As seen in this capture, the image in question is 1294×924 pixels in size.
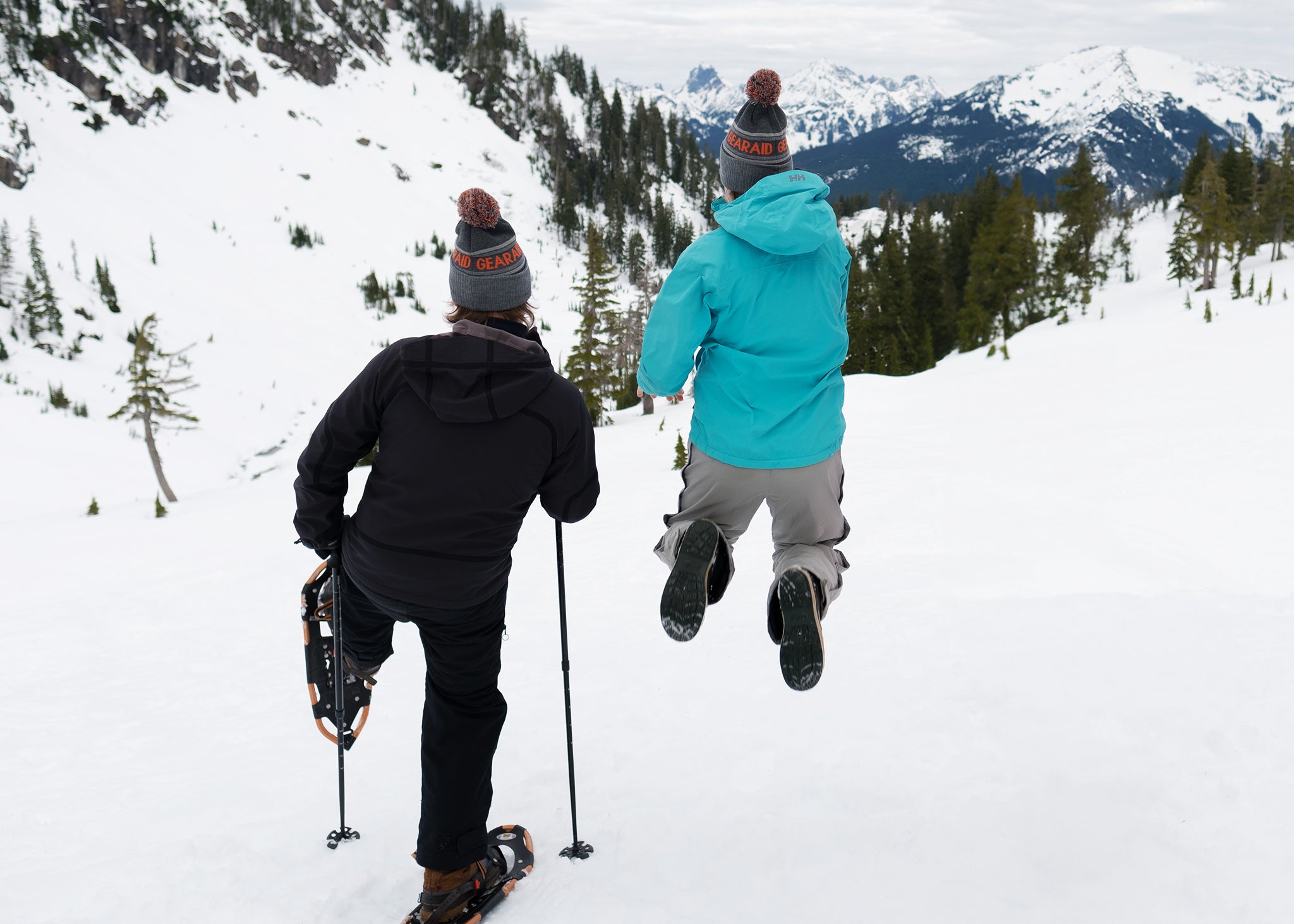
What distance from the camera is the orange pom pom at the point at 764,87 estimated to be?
→ 3.24 meters

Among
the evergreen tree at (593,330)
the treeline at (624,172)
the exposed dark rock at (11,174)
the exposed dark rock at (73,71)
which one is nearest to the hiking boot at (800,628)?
the evergreen tree at (593,330)

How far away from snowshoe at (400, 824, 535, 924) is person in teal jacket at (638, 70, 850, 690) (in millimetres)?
1151

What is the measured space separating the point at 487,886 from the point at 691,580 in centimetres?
146

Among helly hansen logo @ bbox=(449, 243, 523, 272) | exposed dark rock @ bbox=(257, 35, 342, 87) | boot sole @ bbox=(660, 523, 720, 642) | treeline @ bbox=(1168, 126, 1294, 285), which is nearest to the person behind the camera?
helly hansen logo @ bbox=(449, 243, 523, 272)

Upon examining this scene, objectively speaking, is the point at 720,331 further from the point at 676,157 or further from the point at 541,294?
the point at 676,157

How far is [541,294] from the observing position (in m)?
60.0

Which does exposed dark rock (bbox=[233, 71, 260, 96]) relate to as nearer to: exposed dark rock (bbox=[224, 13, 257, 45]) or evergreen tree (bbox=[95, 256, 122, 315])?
exposed dark rock (bbox=[224, 13, 257, 45])

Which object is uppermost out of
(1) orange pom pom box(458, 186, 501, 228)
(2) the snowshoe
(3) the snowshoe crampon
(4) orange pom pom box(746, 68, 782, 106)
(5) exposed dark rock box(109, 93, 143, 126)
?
(5) exposed dark rock box(109, 93, 143, 126)

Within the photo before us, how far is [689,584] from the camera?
10.2 ft

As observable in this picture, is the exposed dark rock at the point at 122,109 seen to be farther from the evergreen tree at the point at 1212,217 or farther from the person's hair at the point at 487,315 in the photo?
the person's hair at the point at 487,315

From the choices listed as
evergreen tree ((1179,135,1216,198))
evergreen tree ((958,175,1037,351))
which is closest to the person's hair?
evergreen tree ((958,175,1037,351))

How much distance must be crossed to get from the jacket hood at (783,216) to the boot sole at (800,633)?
1368mm

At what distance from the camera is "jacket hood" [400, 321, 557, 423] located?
2367 millimetres

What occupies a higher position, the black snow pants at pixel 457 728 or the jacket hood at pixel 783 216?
the jacket hood at pixel 783 216
